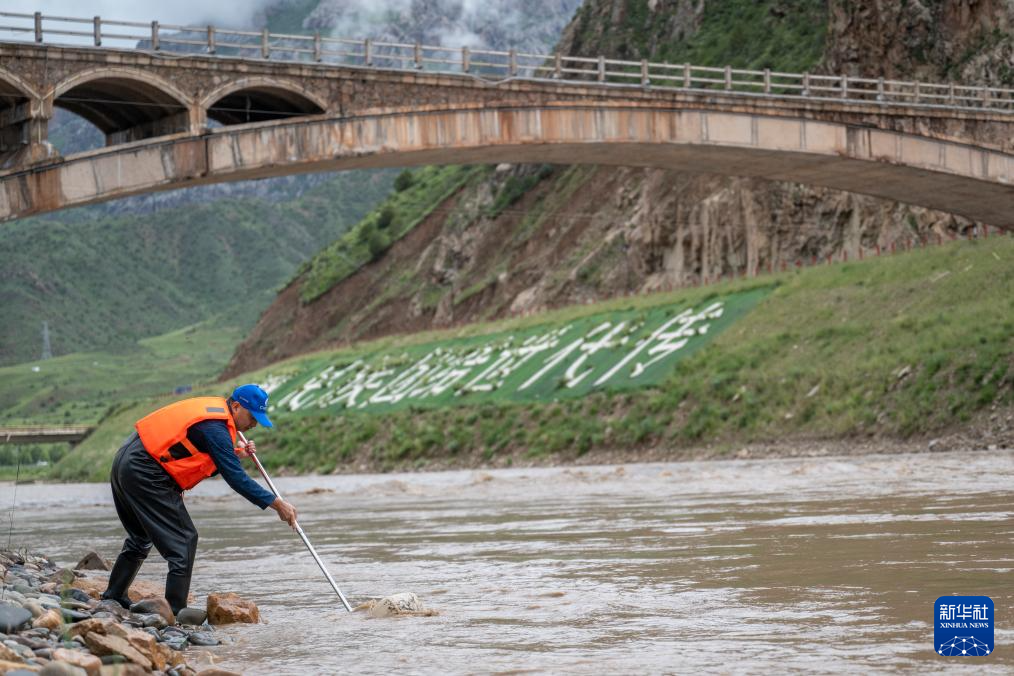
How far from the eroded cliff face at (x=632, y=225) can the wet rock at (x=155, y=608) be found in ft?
151

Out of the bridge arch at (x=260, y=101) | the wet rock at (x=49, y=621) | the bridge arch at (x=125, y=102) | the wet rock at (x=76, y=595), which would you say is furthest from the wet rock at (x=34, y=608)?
the bridge arch at (x=260, y=101)

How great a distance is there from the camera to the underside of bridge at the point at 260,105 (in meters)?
36.4

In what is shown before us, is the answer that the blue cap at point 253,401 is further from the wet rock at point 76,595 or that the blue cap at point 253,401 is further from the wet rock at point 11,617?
the wet rock at point 11,617

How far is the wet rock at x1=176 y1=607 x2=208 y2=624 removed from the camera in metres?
8.94

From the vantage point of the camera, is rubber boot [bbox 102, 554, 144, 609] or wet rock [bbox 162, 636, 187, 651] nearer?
wet rock [bbox 162, 636, 187, 651]

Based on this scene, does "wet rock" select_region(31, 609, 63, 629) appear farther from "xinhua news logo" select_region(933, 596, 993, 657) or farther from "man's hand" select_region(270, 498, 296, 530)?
"xinhua news logo" select_region(933, 596, 993, 657)

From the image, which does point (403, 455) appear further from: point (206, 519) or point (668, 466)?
point (206, 519)

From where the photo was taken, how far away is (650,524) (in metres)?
14.8

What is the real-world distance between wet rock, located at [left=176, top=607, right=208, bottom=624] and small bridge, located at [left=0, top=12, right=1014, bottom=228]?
24.6 metres

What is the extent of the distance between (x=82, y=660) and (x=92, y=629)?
33.6 inches

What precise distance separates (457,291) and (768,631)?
279 ft

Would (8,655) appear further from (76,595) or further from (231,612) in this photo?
(76,595)

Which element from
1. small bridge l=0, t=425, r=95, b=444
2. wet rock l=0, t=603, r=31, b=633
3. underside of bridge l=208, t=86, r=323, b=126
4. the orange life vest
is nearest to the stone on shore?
wet rock l=0, t=603, r=31, b=633

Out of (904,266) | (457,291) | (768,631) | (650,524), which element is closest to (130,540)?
(768,631)
